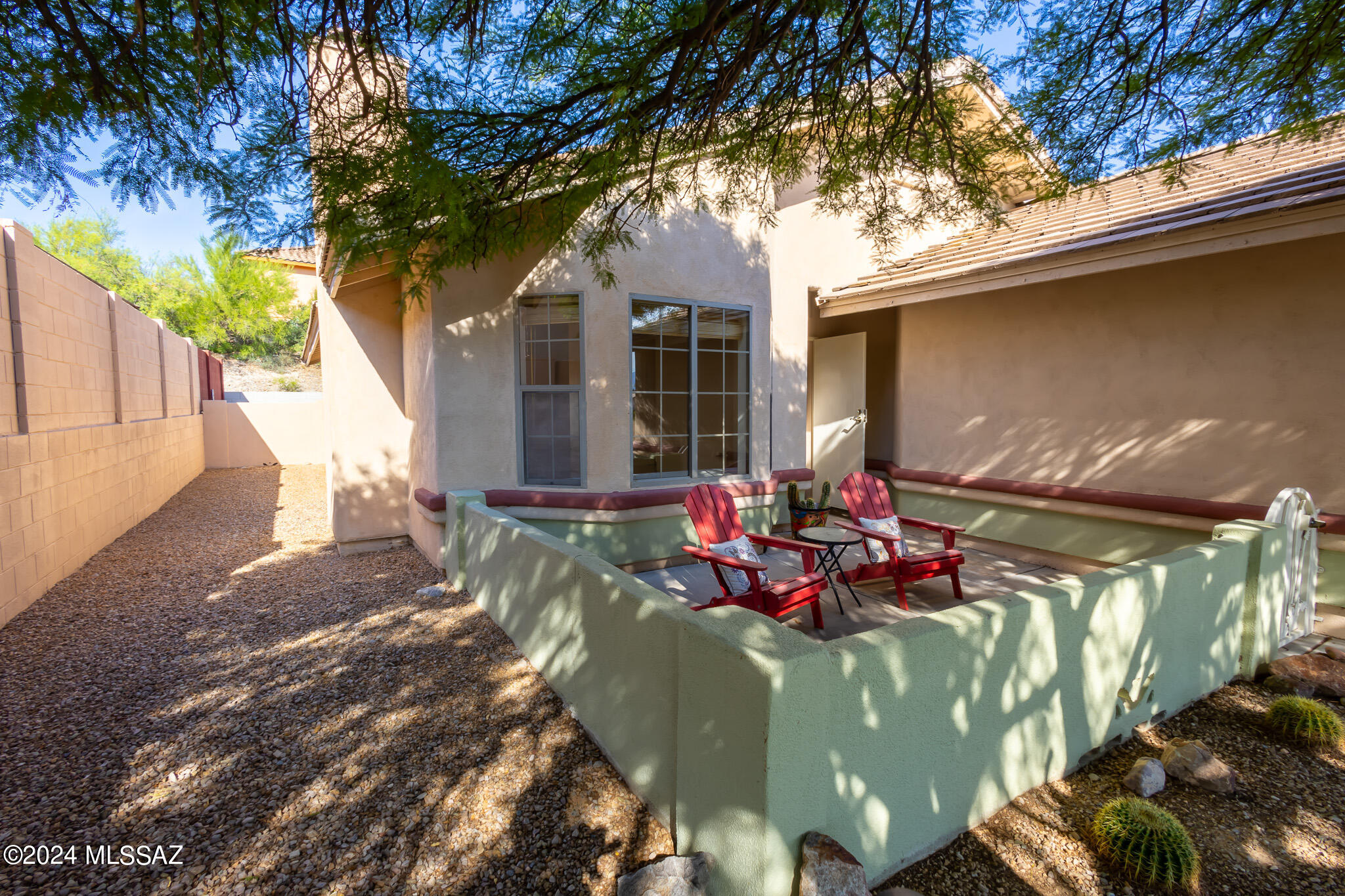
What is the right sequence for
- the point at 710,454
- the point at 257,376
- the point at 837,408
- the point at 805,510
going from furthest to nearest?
the point at 257,376, the point at 837,408, the point at 805,510, the point at 710,454

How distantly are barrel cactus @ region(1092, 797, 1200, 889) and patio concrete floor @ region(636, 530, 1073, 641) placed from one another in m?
1.83

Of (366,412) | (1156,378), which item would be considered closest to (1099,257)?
(1156,378)

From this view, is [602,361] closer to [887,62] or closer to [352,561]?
[887,62]

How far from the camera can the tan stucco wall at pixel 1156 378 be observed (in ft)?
14.6

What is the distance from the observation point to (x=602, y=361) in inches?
220

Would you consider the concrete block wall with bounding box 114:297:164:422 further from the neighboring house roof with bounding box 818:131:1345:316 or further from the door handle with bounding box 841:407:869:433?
the door handle with bounding box 841:407:869:433

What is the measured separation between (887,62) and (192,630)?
20.6ft

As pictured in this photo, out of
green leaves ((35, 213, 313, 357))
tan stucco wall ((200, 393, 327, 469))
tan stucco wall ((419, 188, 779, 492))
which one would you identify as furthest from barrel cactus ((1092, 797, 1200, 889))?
green leaves ((35, 213, 313, 357))

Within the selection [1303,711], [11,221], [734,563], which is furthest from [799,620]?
[11,221]

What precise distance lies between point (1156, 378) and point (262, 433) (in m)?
19.5

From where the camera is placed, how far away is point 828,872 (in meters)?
1.79

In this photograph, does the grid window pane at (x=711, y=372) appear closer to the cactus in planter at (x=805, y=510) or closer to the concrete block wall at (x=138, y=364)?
the cactus in planter at (x=805, y=510)

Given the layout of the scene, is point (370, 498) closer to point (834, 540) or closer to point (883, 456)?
point (834, 540)

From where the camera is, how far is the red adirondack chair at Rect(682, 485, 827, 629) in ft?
13.4
